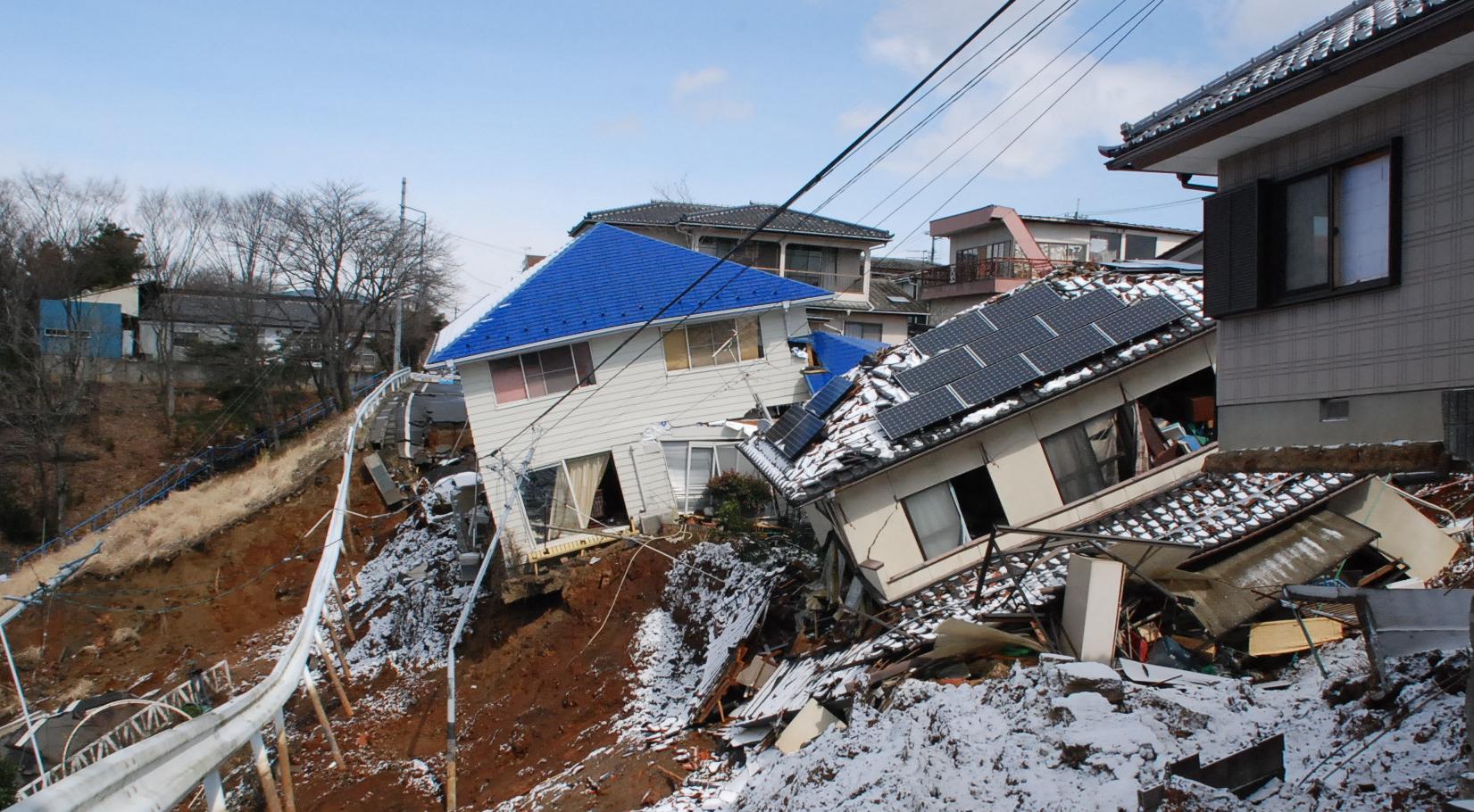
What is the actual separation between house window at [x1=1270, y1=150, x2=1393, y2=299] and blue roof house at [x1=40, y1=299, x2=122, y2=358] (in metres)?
40.7

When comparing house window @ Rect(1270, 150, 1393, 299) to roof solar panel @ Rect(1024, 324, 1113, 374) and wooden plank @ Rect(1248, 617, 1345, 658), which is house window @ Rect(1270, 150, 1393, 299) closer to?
wooden plank @ Rect(1248, 617, 1345, 658)

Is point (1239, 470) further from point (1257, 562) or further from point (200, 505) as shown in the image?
point (200, 505)

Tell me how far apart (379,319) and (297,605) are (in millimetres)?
20873

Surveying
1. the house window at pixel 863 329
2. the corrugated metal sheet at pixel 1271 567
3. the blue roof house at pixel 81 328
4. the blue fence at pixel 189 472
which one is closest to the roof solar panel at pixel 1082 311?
the corrugated metal sheet at pixel 1271 567

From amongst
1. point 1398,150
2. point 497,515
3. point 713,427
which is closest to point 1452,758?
point 1398,150

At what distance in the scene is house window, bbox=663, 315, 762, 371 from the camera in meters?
20.7

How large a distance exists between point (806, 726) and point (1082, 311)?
7.66 meters

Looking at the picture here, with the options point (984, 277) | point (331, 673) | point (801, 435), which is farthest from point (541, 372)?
point (984, 277)

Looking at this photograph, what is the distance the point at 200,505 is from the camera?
26828 mm

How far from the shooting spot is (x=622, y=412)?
20234 millimetres

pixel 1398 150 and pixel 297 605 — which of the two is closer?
pixel 1398 150

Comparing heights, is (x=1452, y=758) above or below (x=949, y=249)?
below

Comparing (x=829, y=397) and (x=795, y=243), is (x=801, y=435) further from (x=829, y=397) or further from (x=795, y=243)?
(x=795, y=243)

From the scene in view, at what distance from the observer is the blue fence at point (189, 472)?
29453 millimetres
